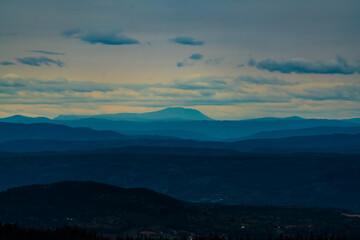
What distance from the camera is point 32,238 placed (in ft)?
441

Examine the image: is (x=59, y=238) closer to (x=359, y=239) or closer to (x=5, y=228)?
(x=5, y=228)

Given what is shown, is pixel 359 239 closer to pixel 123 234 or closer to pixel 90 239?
pixel 123 234

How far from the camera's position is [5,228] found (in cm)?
14638

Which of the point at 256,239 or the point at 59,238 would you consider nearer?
the point at 59,238

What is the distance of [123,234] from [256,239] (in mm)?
38071

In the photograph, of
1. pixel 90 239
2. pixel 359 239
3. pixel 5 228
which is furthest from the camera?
pixel 359 239

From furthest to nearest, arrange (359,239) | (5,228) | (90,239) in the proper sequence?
(359,239) → (5,228) → (90,239)

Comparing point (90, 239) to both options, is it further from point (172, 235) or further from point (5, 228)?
point (172, 235)

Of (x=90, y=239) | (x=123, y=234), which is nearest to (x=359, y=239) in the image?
(x=123, y=234)

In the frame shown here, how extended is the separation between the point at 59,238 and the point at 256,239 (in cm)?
7725

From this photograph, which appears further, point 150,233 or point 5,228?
point 150,233

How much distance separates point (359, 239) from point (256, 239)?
29094 millimetres

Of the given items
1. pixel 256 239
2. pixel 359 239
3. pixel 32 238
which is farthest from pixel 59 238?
pixel 359 239

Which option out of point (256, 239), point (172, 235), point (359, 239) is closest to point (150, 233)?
point (172, 235)
